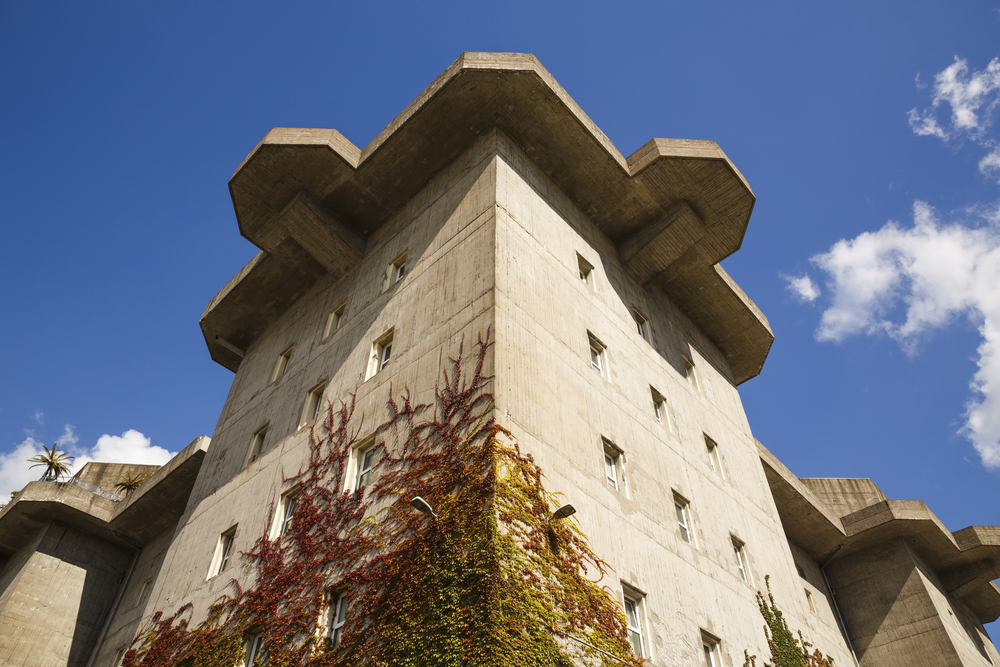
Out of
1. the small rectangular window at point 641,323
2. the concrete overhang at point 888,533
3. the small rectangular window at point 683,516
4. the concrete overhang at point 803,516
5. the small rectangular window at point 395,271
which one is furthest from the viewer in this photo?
the concrete overhang at point 888,533

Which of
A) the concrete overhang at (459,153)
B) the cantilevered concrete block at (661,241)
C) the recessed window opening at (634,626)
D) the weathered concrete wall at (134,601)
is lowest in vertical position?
the recessed window opening at (634,626)

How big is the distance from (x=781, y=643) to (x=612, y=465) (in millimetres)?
7193

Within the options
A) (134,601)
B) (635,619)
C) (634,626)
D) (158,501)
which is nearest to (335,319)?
(158,501)

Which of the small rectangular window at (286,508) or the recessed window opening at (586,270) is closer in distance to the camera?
the small rectangular window at (286,508)

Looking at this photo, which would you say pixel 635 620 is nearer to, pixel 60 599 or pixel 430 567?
pixel 430 567

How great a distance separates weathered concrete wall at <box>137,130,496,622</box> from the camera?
56.2ft

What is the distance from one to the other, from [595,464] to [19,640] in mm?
22624

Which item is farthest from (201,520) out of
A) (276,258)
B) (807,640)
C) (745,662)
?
(807,640)

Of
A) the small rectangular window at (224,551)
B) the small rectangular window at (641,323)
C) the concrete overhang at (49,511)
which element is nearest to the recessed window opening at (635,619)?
the small rectangular window at (641,323)

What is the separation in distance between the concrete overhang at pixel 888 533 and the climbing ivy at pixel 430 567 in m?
17.9

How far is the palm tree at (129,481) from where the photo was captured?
118 ft

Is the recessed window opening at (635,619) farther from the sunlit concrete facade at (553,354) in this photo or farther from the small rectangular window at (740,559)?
the small rectangular window at (740,559)

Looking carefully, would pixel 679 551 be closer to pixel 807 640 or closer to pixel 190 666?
pixel 807 640

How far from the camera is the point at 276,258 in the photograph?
85.1 feet
